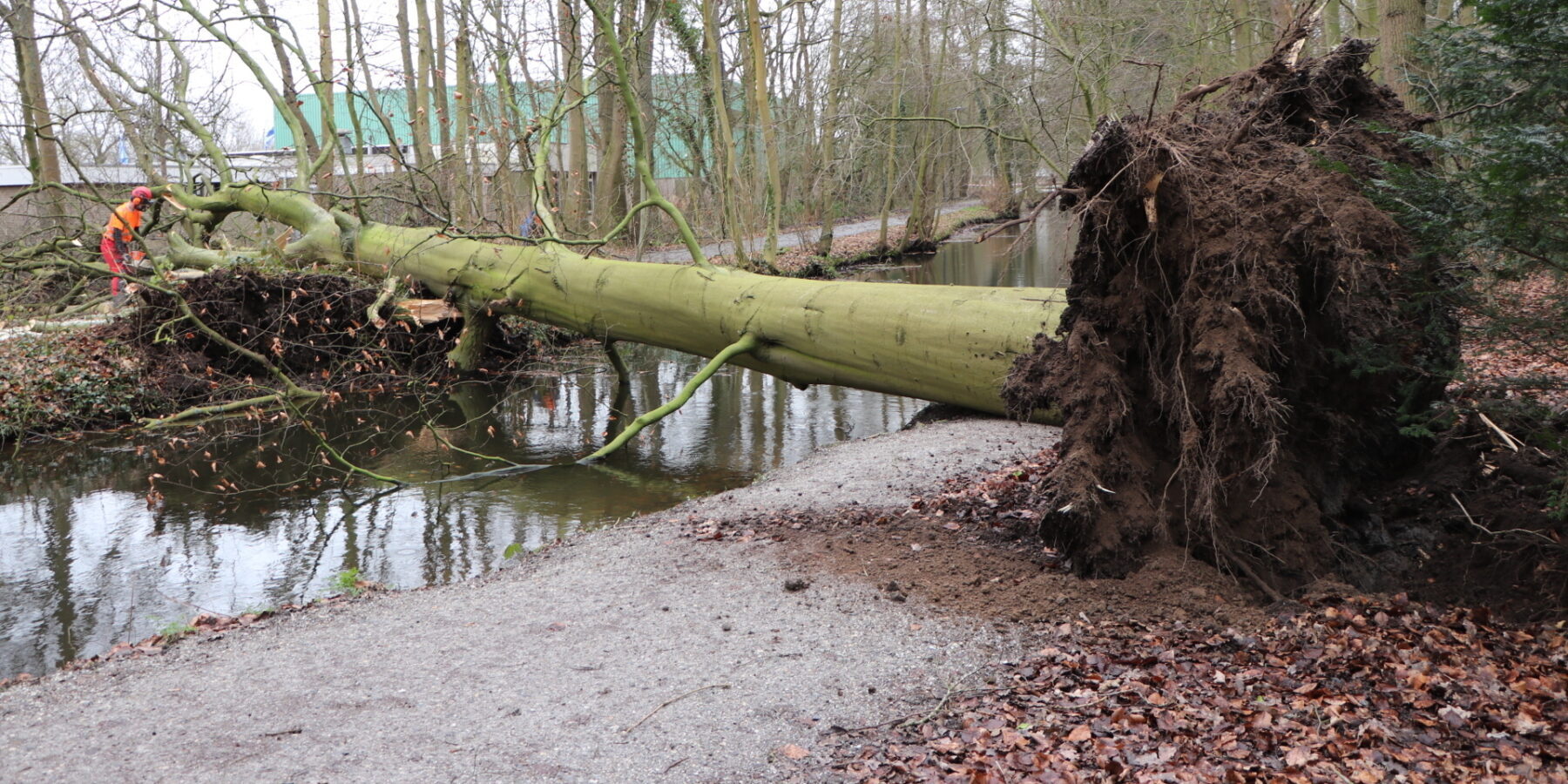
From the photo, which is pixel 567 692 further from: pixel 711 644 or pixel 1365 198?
pixel 1365 198

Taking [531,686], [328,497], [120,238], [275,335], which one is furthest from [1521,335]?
[120,238]

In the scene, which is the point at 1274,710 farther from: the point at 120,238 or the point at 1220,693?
the point at 120,238

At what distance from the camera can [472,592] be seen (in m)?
5.62

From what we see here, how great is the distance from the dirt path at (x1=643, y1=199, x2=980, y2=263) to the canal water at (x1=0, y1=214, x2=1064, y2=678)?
866 cm

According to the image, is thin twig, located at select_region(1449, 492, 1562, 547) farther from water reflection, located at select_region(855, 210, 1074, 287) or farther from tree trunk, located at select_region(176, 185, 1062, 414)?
water reflection, located at select_region(855, 210, 1074, 287)

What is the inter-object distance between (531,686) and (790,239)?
86.5 feet

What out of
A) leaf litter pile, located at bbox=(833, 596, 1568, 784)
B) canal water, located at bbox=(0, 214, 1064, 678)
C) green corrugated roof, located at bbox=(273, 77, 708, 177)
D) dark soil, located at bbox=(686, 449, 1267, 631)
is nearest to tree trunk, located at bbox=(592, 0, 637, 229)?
green corrugated roof, located at bbox=(273, 77, 708, 177)

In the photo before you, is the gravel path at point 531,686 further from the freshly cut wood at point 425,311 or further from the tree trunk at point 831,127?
the tree trunk at point 831,127

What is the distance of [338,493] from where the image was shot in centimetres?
864

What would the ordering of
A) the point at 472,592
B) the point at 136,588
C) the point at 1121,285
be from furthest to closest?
the point at 136,588 < the point at 472,592 < the point at 1121,285

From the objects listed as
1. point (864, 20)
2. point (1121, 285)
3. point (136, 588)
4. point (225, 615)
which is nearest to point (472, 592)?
point (225, 615)

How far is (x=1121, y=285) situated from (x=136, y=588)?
609 centimetres

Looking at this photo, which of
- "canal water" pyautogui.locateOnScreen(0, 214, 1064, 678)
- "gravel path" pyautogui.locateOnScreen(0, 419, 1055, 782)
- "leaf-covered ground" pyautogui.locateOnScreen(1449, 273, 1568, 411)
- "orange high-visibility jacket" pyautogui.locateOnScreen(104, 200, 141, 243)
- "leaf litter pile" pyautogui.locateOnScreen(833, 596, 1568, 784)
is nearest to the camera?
"leaf litter pile" pyautogui.locateOnScreen(833, 596, 1568, 784)

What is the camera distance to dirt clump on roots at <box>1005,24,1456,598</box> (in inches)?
179
